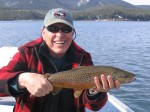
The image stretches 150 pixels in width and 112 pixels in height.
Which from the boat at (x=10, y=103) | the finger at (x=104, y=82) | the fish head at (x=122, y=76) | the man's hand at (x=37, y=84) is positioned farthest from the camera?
the boat at (x=10, y=103)

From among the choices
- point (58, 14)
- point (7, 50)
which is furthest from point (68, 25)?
point (7, 50)

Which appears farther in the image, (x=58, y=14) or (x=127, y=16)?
(x=127, y=16)

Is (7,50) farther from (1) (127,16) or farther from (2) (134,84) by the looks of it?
(1) (127,16)

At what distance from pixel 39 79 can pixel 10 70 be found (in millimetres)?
601

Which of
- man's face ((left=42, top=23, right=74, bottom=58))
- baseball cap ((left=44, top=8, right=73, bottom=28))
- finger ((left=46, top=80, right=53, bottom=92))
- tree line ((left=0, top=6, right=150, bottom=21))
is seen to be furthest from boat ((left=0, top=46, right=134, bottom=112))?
tree line ((left=0, top=6, right=150, bottom=21))

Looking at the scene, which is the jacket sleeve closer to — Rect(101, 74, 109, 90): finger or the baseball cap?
the baseball cap

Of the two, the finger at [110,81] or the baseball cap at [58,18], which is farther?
the baseball cap at [58,18]

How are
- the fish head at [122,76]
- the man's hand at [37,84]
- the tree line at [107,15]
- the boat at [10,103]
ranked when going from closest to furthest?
the man's hand at [37,84] < the fish head at [122,76] < the boat at [10,103] < the tree line at [107,15]

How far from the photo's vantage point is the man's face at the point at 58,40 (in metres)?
3.69

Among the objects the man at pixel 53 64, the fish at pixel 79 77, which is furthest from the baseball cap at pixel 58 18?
the fish at pixel 79 77

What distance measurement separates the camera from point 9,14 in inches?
6417

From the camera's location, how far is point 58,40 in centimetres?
369

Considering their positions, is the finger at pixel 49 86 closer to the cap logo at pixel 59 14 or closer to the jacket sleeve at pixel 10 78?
the jacket sleeve at pixel 10 78

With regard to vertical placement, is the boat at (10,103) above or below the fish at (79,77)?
below
